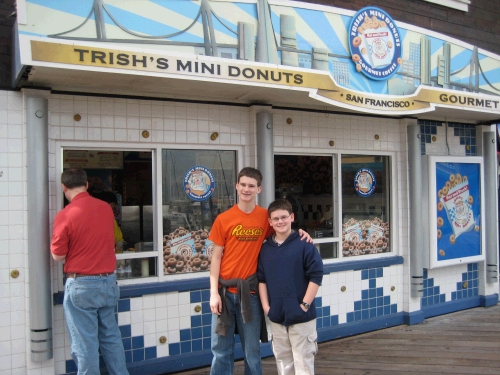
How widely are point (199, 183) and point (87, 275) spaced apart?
1.59m

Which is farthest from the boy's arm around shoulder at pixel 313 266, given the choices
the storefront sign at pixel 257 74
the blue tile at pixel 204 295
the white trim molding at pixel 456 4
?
the white trim molding at pixel 456 4

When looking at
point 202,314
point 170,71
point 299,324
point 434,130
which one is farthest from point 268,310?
point 434,130

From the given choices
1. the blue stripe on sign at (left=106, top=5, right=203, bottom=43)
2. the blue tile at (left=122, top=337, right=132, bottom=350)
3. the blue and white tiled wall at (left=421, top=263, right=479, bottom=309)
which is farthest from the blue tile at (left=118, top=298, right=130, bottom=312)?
the blue and white tiled wall at (left=421, top=263, right=479, bottom=309)

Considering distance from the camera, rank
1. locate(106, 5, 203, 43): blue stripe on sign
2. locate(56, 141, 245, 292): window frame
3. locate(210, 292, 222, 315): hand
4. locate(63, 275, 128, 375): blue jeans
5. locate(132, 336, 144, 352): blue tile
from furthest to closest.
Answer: locate(132, 336, 144, 352): blue tile < locate(56, 141, 245, 292): window frame < locate(106, 5, 203, 43): blue stripe on sign < locate(63, 275, 128, 375): blue jeans < locate(210, 292, 222, 315): hand

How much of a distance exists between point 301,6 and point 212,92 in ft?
4.46

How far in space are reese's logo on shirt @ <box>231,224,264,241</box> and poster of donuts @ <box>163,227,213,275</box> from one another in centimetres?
146

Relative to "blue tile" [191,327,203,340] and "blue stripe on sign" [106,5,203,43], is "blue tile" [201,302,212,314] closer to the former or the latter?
"blue tile" [191,327,203,340]

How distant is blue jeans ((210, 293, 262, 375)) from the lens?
3.71 meters

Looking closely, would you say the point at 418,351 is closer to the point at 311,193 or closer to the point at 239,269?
the point at 311,193

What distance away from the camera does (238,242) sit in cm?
372

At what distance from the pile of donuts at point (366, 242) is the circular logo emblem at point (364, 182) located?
1.15ft

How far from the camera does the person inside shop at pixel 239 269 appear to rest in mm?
3682

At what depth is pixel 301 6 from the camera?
5289mm

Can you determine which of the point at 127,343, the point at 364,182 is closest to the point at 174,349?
the point at 127,343
